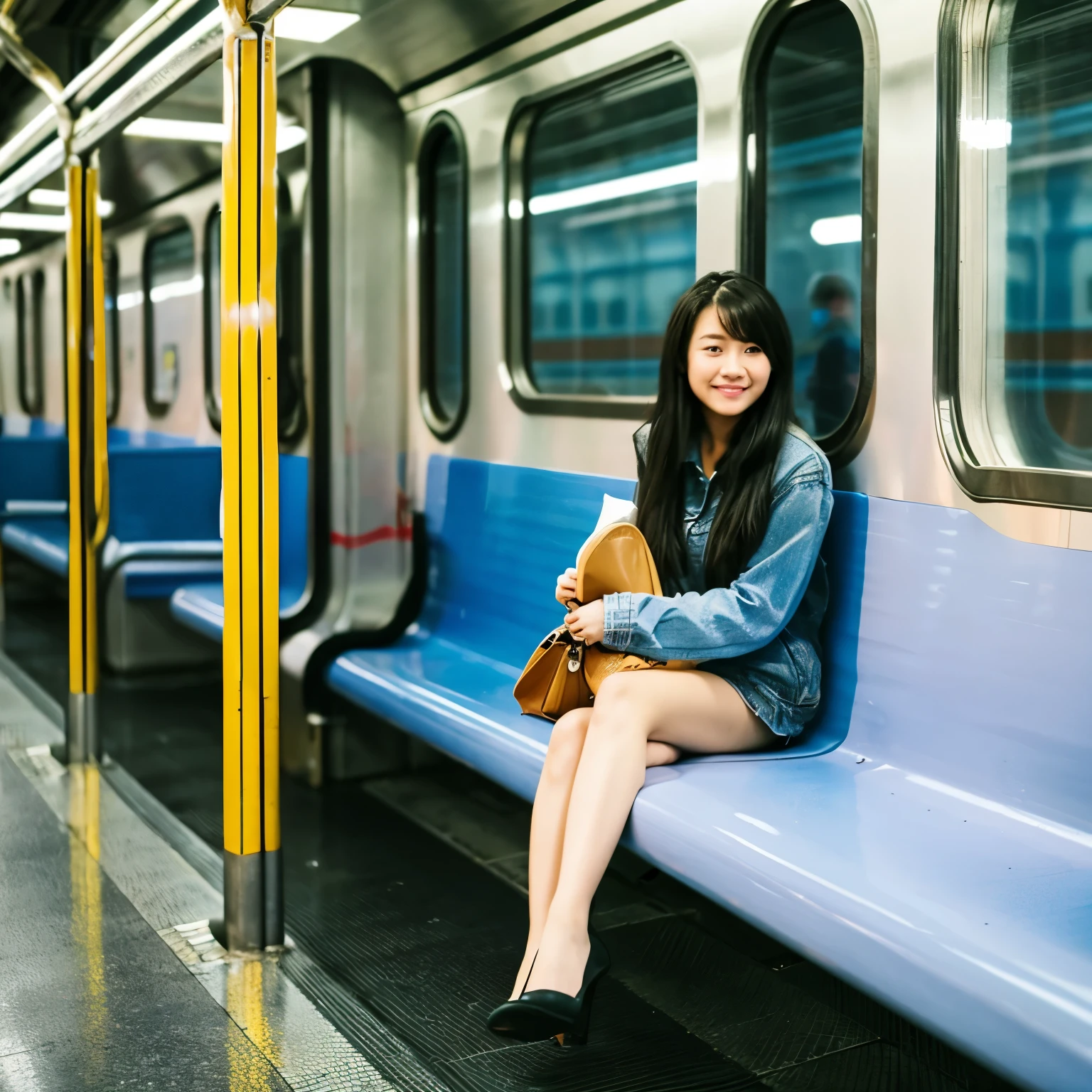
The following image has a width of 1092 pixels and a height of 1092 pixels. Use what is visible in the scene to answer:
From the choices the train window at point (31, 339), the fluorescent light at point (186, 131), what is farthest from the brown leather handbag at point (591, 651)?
the train window at point (31, 339)

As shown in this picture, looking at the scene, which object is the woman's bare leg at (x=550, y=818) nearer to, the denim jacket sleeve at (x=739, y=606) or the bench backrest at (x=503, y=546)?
the denim jacket sleeve at (x=739, y=606)

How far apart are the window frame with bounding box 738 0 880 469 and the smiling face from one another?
0.68ft

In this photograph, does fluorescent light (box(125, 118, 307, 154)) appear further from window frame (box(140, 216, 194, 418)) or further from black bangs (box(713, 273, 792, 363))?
black bangs (box(713, 273, 792, 363))

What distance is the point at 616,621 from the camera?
2508mm

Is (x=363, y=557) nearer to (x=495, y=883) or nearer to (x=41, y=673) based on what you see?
(x=495, y=883)

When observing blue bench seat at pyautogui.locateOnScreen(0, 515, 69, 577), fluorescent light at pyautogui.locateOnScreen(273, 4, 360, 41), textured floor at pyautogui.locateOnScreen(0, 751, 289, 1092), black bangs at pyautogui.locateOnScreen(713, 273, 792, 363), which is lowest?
textured floor at pyautogui.locateOnScreen(0, 751, 289, 1092)

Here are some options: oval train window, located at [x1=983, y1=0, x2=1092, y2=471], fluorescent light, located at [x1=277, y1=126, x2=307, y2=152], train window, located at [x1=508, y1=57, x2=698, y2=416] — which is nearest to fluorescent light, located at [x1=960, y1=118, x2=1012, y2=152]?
oval train window, located at [x1=983, y1=0, x2=1092, y2=471]

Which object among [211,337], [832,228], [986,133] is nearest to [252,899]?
[986,133]

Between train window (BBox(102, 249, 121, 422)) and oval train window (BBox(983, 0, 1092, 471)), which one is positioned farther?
train window (BBox(102, 249, 121, 422))

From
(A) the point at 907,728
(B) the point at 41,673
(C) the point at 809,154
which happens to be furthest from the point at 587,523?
(B) the point at 41,673

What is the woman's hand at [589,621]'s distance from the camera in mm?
2531

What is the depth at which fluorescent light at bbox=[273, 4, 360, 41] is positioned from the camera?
3.94m

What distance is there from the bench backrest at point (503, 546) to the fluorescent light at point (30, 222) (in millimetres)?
2509

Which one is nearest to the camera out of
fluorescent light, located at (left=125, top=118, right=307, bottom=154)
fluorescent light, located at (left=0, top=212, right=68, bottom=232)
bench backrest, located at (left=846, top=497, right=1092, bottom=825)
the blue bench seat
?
bench backrest, located at (left=846, top=497, right=1092, bottom=825)
